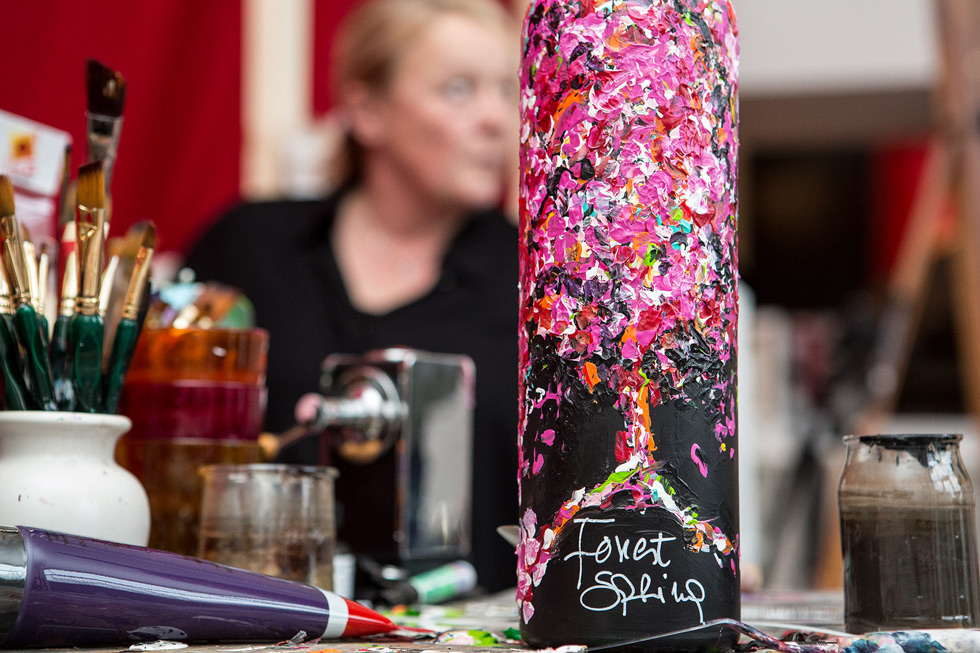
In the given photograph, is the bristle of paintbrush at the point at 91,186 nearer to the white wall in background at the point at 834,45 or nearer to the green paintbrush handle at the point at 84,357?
the green paintbrush handle at the point at 84,357

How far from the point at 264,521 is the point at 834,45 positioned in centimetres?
292

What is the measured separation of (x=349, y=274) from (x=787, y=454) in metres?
1.45

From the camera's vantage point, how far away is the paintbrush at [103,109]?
0.48 meters

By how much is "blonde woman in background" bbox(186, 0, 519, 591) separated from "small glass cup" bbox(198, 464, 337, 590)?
67 centimetres

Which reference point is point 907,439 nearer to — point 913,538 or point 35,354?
point 913,538

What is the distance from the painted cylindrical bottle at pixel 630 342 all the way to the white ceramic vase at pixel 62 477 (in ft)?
0.60

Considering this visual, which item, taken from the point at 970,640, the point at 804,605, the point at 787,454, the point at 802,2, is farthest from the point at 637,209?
the point at 802,2

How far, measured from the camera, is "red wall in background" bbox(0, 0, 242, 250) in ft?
4.79

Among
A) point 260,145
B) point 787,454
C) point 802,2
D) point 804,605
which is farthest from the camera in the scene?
point 802,2

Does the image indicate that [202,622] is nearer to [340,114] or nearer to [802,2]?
[340,114]

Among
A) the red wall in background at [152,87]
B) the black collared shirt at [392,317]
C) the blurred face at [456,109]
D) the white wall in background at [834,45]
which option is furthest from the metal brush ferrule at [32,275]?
the white wall in background at [834,45]

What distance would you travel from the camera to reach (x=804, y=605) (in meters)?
0.57

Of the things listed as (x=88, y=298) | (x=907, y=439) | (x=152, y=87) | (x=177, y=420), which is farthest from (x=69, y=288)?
(x=152, y=87)

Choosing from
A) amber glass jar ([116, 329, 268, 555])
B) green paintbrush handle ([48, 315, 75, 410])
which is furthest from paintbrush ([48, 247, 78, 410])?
amber glass jar ([116, 329, 268, 555])
